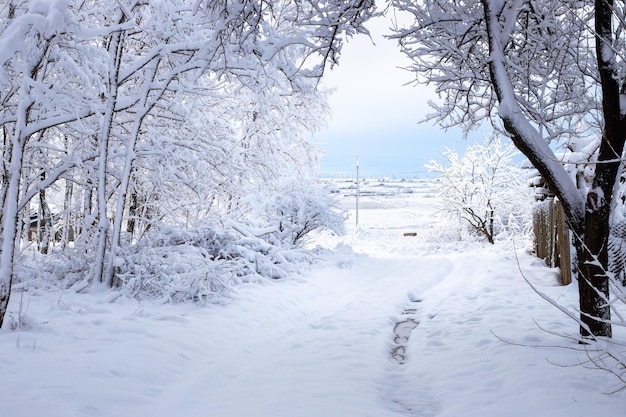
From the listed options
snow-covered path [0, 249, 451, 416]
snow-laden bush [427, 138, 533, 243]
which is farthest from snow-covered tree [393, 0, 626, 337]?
snow-laden bush [427, 138, 533, 243]

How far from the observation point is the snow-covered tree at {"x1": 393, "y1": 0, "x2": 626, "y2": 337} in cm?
443

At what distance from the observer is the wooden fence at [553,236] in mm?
8672

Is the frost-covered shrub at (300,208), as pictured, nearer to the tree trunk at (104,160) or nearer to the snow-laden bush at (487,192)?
the tree trunk at (104,160)

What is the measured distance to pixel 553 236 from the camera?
10094 millimetres

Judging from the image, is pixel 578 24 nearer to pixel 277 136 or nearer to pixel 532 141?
pixel 532 141

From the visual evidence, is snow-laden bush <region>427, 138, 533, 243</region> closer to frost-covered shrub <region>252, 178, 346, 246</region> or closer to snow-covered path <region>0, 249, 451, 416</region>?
frost-covered shrub <region>252, 178, 346, 246</region>

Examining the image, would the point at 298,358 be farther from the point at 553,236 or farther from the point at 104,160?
the point at 553,236

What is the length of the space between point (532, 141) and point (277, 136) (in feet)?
36.3

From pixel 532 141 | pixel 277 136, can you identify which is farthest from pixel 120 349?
pixel 277 136

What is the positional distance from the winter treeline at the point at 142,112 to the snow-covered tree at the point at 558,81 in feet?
3.78

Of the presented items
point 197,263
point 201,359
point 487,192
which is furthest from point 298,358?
point 487,192

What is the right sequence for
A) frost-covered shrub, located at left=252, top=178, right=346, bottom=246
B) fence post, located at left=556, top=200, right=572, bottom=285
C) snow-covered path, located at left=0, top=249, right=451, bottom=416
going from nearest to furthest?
snow-covered path, located at left=0, top=249, right=451, bottom=416 < fence post, located at left=556, top=200, right=572, bottom=285 < frost-covered shrub, located at left=252, top=178, right=346, bottom=246

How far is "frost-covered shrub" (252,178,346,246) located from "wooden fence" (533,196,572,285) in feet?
19.9

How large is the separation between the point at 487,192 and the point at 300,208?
11976mm
